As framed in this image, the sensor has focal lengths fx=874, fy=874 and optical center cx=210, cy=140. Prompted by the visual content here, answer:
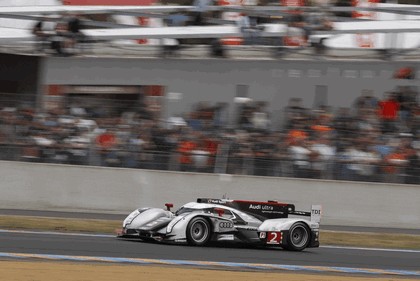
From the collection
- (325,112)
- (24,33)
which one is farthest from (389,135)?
(24,33)

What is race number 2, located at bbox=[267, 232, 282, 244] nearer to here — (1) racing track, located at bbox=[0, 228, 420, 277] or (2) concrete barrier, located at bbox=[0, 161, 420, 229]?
(1) racing track, located at bbox=[0, 228, 420, 277]

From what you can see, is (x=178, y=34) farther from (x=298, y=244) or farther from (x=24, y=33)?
(x=298, y=244)

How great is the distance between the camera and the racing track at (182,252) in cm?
1063

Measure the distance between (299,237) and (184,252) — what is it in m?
2.21

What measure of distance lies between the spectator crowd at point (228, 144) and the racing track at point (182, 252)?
450 centimetres

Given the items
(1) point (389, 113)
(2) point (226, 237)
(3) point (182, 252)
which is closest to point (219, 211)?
(2) point (226, 237)

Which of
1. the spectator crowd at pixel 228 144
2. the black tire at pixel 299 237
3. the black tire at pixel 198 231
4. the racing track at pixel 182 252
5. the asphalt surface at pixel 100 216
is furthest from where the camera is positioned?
the spectator crowd at pixel 228 144

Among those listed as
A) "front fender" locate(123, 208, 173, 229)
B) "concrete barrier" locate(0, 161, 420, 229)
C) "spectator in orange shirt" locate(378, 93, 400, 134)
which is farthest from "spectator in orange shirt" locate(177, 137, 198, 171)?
"front fender" locate(123, 208, 173, 229)

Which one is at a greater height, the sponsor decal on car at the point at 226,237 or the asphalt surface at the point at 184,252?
the sponsor decal on car at the point at 226,237

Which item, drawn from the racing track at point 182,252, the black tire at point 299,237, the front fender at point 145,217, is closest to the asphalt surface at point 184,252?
the racing track at point 182,252

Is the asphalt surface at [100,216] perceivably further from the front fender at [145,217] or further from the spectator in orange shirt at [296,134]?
the front fender at [145,217]

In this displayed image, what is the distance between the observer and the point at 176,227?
12016mm

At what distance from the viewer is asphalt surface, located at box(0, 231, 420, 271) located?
10.6 m

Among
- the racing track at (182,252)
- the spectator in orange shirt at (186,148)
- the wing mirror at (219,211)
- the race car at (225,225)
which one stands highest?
the spectator in orange shirt at (186,148)
